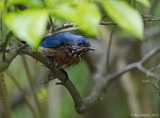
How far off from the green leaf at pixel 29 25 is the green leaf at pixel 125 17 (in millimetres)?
234

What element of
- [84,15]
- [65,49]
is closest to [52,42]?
[65,49]

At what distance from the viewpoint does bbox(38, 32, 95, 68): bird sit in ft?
9.86

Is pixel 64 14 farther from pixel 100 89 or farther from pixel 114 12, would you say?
pixel 100 89

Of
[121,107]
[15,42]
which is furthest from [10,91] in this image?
[15,42]

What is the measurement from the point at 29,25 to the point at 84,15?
18 centimetres

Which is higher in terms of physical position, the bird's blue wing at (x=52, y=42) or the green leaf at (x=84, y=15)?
the green leaf at (x=84, y=15)

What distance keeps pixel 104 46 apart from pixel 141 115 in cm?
149

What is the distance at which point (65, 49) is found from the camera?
10.0ft

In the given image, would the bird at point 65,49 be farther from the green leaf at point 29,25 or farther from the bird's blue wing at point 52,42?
the green leaf at point 29,25

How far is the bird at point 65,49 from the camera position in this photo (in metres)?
3.01

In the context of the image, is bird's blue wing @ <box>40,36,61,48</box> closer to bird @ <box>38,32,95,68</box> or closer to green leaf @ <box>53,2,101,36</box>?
bird @ <box>38,32,95,68</box>

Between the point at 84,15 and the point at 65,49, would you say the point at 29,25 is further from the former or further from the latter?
the point at 65,49

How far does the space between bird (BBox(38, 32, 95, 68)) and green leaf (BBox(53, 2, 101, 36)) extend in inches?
75.3

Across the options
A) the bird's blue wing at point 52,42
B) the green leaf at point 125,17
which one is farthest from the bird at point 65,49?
the green leaf at point 125,17
